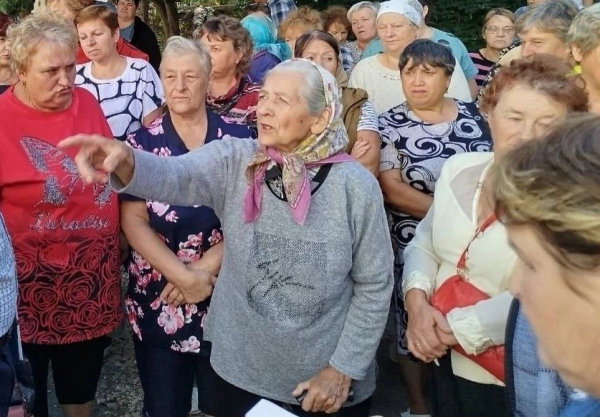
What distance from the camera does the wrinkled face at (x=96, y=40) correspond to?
359 cm

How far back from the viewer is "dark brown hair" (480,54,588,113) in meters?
2.20

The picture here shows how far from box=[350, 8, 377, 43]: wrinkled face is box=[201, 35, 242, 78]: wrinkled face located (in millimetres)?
2397

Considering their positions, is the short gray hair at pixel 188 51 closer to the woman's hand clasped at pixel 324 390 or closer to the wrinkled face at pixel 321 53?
the wrinkled face at pixel 321 53

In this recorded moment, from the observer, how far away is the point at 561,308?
3.50 feet

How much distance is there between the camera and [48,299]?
2811mm

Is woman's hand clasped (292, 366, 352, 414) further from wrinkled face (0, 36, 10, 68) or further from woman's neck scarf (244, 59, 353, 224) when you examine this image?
wrinkled face (0, 36, 10, 68)

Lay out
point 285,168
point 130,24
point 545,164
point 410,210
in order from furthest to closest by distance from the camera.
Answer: point 130,24 → point 410,210 → point 285,168 → point 545,164

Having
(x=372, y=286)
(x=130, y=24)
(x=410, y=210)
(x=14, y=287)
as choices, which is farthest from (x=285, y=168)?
(x=130, y=24)

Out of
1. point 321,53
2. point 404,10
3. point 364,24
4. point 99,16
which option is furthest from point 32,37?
point 364,24

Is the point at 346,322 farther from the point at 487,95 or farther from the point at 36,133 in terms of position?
the point at 36,133

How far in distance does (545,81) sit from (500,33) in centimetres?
362

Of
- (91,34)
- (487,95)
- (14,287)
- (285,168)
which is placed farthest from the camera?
(91,34)

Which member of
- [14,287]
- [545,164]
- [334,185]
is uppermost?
[545,164]

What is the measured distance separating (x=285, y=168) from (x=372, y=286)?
0.51 meters
